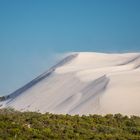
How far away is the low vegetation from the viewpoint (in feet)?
79.5

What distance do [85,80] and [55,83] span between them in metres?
6.15

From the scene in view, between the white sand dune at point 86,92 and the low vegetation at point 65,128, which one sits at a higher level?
the white sand dune at point 86,92

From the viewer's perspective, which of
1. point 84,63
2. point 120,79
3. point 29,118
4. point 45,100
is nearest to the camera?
point 29,118

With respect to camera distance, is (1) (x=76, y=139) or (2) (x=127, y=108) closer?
(1) (x=76, y=139)

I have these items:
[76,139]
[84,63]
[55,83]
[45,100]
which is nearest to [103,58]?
[84,63]

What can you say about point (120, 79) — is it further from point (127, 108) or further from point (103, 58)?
point (103, 58)

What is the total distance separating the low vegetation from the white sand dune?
20.7 metres

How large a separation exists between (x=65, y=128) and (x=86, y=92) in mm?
36512

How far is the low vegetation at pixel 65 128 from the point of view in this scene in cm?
2422

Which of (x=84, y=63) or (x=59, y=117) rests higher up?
(x=84, y=63)

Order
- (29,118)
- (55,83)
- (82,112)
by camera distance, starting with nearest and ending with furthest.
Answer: (29,118), (82,112), (55,83)

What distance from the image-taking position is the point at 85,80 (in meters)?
71.0

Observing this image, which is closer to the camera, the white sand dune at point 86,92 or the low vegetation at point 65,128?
the low vegetation at point 65,128

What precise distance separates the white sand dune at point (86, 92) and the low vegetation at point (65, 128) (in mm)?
20722
